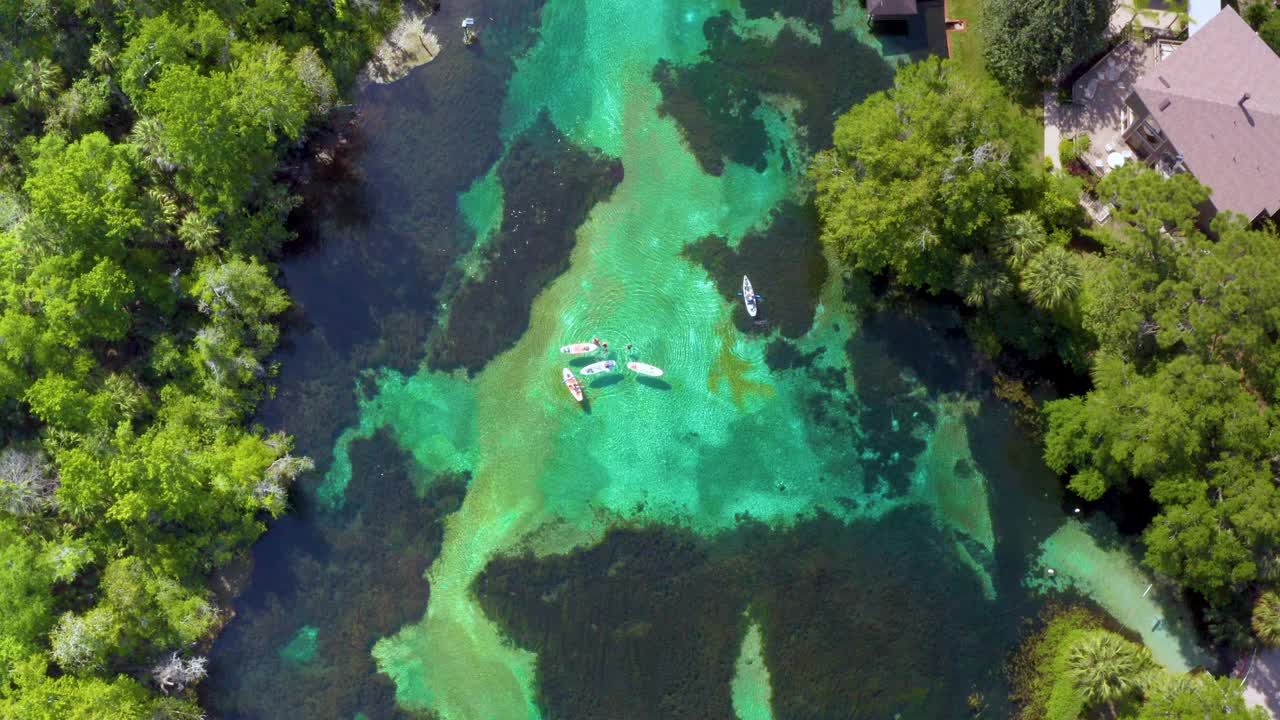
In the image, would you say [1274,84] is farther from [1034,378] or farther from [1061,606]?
[1061,606]

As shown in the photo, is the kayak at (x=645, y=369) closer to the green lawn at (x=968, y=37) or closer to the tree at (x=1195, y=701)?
the green lawn at (x=968, y=37)

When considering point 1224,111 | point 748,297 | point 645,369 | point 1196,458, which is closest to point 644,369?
point 645,369

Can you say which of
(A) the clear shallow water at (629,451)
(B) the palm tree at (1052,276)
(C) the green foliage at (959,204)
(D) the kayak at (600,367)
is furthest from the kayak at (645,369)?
(B) the palm tree at (1052,276)

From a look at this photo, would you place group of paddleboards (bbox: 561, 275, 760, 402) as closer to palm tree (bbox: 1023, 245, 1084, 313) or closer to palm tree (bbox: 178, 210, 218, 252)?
palm tree (bbox: 1023, 245, 1084, 313)

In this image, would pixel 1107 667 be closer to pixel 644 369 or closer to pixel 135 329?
pixel 644 369

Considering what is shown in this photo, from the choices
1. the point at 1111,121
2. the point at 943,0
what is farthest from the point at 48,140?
the point at 1111,121
